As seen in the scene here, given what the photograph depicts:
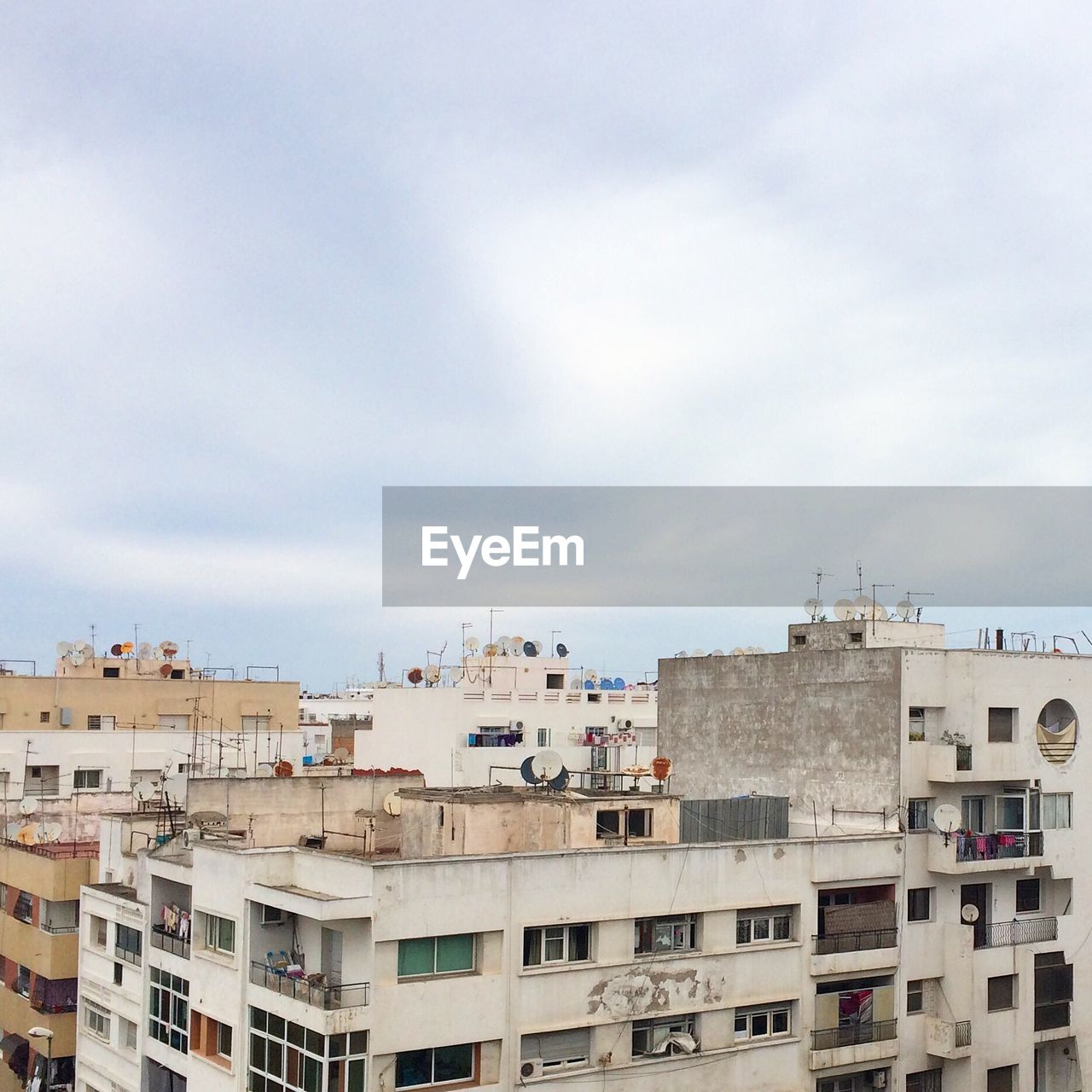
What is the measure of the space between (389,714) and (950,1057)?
141 ft

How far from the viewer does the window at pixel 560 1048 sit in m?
32.4

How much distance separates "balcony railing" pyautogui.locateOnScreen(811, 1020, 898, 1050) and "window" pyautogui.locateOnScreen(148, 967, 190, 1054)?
17.6m

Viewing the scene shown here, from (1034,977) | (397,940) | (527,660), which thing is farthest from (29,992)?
(527,660)

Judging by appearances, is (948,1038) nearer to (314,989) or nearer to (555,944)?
(555,944)

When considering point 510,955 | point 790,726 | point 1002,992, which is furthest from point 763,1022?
point 790,726

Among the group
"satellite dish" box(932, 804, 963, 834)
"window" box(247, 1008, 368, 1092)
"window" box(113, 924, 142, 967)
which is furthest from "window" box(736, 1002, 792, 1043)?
"window" box(113, 924, 142, 967)

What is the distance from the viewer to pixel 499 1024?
31.8 metres

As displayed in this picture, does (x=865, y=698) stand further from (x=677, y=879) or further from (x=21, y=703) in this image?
(x=21, y=703)

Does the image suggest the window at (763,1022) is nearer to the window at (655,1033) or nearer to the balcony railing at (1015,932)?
the window at (655,1033)

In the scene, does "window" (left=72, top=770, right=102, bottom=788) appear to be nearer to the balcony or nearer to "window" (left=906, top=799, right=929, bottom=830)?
"window" (left=906, top=799, right=929, bottom=830)

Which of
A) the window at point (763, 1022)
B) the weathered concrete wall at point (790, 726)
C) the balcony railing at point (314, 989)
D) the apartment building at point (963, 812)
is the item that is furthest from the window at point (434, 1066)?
the weathered concrete wall at point (790, 726)

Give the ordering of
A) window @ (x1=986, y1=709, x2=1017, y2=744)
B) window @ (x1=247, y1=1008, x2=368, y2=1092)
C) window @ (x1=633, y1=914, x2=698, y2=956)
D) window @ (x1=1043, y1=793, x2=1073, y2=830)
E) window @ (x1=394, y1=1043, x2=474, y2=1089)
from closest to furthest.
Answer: window @ (x1=247, y1=1008, x2=368, y2=1092) < window @ (x1=394, y1=1043, x2=474, y2=1089) < window @ (x1=633, y1=914, x2=698, y2=956) < window @ (x1=986, y1=709, x2=1017, y2=744) < window @ (x1=1043, y1=793, x2=1073, y2=830)

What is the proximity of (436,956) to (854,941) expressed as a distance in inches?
522

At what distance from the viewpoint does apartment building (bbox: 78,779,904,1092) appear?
3081 cm
